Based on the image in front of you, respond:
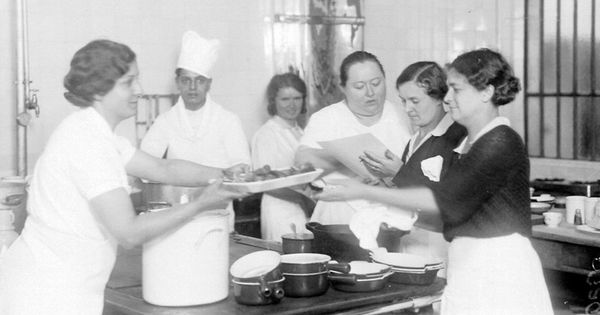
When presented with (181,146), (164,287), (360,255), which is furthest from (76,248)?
(181,146)

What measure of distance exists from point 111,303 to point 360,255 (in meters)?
0.99

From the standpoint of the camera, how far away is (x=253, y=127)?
6.09 meters

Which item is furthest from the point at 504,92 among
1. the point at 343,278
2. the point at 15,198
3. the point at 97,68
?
the point at 15,198

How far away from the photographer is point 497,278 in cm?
274

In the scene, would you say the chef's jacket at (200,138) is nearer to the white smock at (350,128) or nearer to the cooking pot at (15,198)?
the white smock at (350,128)

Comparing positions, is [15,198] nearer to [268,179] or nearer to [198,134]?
[198,134]

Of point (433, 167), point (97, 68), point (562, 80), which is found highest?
point (562, 80)

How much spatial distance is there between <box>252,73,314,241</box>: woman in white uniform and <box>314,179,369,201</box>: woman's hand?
2.18 m

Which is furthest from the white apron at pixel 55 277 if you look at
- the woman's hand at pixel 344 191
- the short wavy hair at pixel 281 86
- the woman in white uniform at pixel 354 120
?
the short wavy hair at pixel 281 86

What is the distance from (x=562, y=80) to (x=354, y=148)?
3789mm

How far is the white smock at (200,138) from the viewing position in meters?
5.13

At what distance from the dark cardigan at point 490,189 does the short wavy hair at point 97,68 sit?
3.63 feet

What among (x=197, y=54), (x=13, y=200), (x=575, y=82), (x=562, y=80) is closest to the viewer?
(x=13, y=200)

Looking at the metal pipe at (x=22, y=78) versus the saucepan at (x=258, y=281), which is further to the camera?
the metal pipe at (x=22, y=78)
